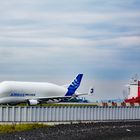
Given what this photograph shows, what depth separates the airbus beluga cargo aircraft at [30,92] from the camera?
68312 mm

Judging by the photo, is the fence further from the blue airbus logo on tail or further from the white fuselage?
the blue airbus logo on tail

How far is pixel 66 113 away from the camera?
36719 mm

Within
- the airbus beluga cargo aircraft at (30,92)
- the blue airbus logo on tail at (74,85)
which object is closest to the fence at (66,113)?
the airbus beluga cargo aircraft at (30,92)

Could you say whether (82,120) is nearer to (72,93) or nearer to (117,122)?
(117,122)

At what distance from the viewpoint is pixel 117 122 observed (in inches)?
1550

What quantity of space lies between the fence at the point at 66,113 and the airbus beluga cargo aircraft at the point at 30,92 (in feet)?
95.5

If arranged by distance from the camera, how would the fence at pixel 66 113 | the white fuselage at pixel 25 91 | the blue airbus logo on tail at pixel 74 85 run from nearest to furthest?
the fence at pixel 66 113 → the white fuselage at pixel 25 91 → the blue airbus logo on tail at pixel 74 85

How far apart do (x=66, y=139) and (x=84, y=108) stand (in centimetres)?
1208

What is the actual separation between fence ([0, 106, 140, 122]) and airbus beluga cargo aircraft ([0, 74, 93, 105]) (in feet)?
95.5

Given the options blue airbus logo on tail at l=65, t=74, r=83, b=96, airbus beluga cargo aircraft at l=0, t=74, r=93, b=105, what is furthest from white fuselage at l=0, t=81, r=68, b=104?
blue airbus logo on tail at l=65, t=74, r=83, b=96

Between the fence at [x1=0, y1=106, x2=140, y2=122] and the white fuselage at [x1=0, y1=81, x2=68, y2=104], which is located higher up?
the white fuselage at [x1=0, y1=81, x2=68, y2=104]

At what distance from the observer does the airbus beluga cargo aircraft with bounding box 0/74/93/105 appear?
224 feet

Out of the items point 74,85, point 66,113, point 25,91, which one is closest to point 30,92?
point 25,91

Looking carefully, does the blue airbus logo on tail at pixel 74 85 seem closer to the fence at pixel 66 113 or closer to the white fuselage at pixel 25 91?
the white fuselage at pixel 25 91
